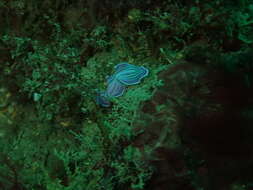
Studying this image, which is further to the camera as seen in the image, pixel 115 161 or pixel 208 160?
pixel 115 161

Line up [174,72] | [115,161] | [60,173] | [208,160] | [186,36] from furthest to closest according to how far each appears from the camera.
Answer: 1. [186,36]
2. [60,173]
3. [115,161]
4. [174,72]
5. [208,160]

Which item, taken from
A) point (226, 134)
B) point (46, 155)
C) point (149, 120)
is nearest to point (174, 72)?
point (149, 120)

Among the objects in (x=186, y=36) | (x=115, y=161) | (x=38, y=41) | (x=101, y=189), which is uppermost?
(x=186, y=36)

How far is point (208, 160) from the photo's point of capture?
2.32 m

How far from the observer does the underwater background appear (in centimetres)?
233

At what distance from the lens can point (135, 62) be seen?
353 centimetres

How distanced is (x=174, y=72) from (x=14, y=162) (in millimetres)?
2014

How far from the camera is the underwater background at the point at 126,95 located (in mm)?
2332

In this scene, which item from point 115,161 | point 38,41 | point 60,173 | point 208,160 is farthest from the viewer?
point 38,41

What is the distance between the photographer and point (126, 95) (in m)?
2.93

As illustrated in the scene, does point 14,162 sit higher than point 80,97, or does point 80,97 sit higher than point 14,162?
point 80,97

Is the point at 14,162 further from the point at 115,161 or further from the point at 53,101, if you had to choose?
the point at 115,161

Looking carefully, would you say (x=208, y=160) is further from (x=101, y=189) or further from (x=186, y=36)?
(x=186, y=36)

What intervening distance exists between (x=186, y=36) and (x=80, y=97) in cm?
148
